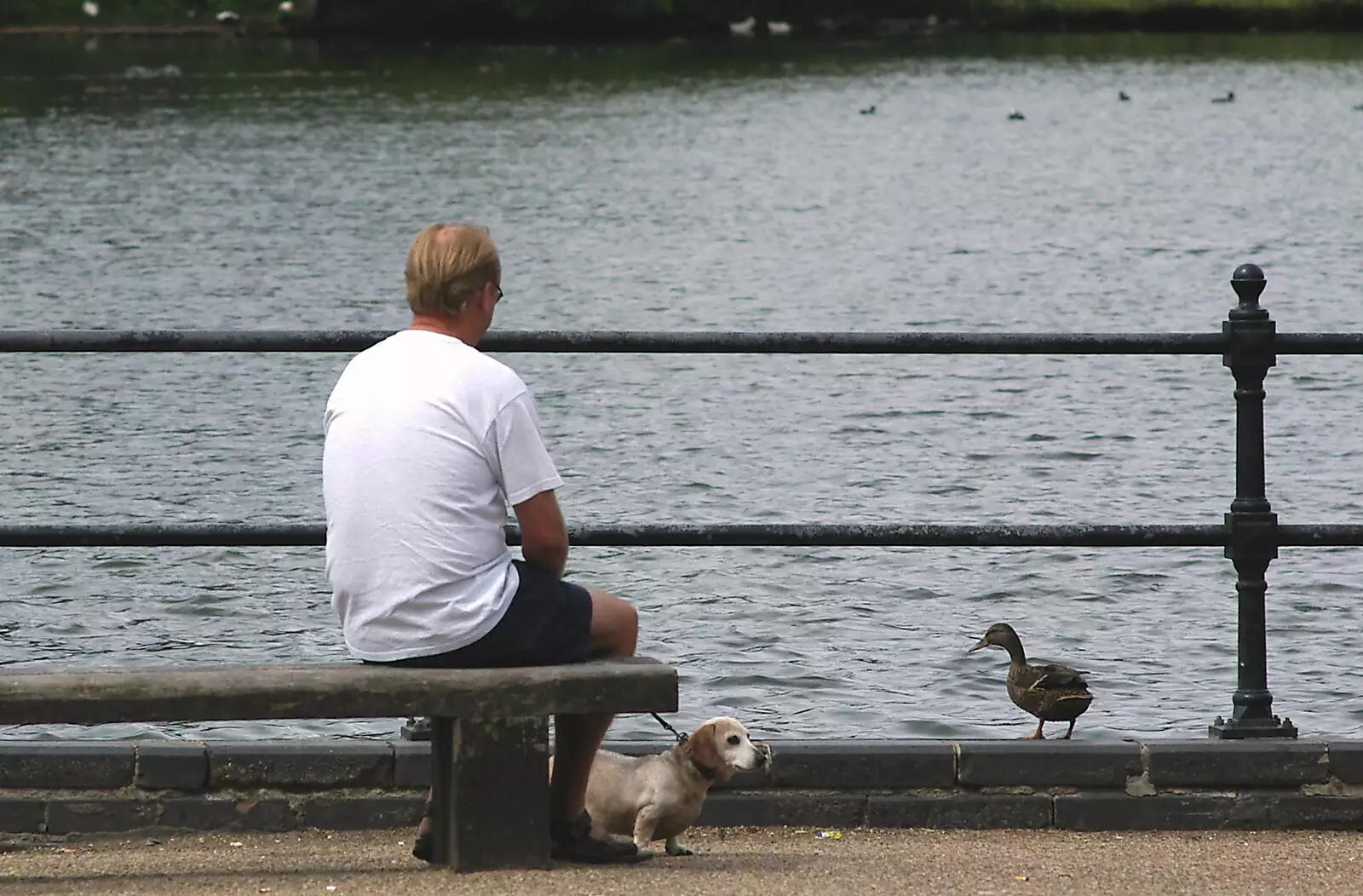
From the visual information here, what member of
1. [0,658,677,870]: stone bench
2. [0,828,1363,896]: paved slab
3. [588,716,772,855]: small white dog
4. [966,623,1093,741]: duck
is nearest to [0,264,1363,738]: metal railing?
[0,828,1363,896]: paved slab

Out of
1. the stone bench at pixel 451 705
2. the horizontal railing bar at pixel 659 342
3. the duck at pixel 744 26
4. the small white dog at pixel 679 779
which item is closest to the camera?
the stone bench at pixel 451 705

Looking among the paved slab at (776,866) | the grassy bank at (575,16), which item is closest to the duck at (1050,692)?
the paved slab at (776,866)

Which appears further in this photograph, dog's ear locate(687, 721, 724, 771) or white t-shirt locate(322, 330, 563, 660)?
dog's ear locate(687, 721, 724, 771)

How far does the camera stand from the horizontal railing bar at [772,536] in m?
5.62

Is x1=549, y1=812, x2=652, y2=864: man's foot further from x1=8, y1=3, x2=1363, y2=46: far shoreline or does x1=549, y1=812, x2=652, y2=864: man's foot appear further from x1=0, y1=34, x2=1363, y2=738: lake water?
x1=8, y1=3, x2=1363, y2=46: far shoreline

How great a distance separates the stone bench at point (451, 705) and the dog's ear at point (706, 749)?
299 mm

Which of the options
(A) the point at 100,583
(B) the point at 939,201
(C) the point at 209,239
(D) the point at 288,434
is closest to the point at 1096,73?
(B) the point at 939,201

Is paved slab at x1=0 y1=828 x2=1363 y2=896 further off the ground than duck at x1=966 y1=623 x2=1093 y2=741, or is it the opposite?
paved slab at x1=0 y1=828 x2=1363 y2=896

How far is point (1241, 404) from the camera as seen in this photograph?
570cm

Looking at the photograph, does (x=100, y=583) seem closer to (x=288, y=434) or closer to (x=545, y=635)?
(x=288, y=434)

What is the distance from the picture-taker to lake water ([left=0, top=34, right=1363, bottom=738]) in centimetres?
1099

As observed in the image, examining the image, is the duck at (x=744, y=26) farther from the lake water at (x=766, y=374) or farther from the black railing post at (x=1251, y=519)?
the black railing post at (x=1251, y=519)

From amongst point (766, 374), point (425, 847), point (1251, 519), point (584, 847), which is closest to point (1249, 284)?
point (1251, 519)

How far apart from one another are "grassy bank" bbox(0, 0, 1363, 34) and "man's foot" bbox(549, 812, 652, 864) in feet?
306
